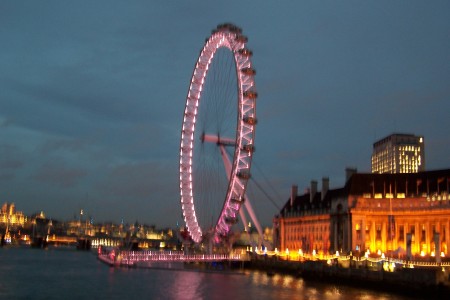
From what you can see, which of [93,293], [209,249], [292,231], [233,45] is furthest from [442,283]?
[292,231]

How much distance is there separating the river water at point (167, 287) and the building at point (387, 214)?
42.4 feet

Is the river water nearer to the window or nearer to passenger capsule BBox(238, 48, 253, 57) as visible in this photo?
the window

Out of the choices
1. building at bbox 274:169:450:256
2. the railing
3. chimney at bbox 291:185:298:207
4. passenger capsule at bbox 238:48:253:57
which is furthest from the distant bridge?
passenger capsule at bbox 238:48:253:57

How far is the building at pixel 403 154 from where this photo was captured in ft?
500

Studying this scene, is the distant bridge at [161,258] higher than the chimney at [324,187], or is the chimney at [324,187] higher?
the chimney at [324,187]

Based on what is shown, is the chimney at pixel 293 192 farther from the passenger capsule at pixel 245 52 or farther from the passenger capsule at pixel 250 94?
the passenger capsule at pixel 245 52

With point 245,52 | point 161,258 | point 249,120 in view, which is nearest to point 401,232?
point 249,120

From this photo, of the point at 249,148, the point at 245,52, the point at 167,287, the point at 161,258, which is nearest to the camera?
the point at 167,287

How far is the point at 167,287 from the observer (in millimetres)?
51438

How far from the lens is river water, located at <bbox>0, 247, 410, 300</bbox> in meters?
45.6

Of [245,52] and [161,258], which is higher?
[245,52]

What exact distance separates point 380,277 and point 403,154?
359 feet

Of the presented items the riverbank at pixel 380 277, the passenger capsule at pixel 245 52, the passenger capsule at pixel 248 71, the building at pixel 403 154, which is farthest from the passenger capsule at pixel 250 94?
the building at pixel 403 154

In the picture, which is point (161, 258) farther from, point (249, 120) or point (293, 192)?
point (293, 192)
